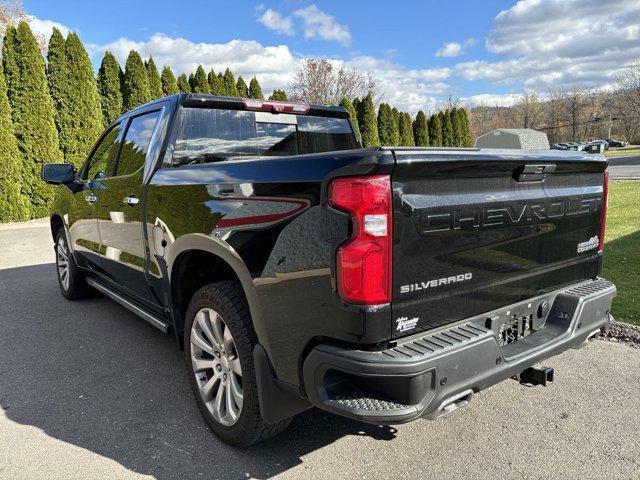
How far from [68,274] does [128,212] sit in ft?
8.19

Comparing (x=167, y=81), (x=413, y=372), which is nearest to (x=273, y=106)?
(x=413, y=372)

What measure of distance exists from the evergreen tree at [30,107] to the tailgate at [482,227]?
1464cm

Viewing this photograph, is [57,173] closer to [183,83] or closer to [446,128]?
[183,83]

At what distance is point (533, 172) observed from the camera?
2.29 metres

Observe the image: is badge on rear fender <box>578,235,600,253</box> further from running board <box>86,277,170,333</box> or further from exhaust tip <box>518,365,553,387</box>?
running board <box>86,277,170,333</box>

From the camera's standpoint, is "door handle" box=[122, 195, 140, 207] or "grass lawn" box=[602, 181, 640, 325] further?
"grass lawn" box=[602, 181, 640, 325]

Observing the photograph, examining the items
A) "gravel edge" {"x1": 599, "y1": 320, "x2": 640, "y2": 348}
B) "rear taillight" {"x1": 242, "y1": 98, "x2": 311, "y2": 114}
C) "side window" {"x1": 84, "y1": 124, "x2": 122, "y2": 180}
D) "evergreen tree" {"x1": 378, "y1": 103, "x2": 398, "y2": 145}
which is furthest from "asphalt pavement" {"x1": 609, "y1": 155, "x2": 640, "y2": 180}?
"side window" {"x1": 84, "y1": 124, "x2": 122, "y2": 180}

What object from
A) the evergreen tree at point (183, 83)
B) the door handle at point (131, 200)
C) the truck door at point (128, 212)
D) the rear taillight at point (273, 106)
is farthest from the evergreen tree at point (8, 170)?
the rear taillight at point (273, 106)

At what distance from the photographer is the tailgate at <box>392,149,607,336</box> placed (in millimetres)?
1878

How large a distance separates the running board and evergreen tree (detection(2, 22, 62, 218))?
10.7 metres

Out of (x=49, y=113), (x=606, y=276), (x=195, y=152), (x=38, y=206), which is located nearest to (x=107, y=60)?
(x=49, y=113)

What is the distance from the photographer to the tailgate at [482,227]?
6.16 ft

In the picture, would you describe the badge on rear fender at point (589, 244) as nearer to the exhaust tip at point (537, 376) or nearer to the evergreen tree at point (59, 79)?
the exhaust tip at point (537, 376)

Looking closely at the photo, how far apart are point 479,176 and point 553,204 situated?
65 centimetres
